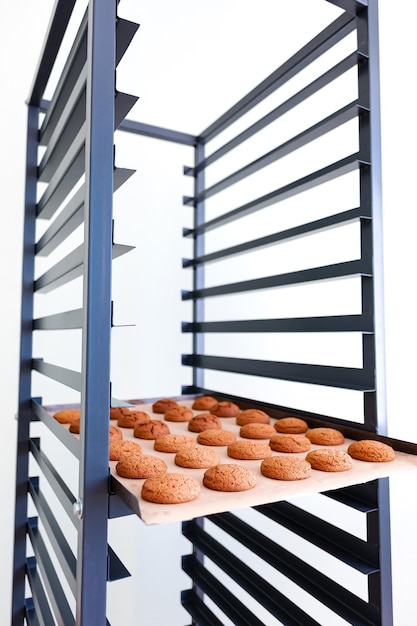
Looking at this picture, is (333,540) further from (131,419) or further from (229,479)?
(131,419)

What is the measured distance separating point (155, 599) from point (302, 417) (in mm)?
1624

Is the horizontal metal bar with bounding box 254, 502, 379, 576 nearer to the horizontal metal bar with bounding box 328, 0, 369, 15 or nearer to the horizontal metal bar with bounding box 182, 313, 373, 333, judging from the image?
the horizontal metal bar with bounding box 182, 313, 373, 333

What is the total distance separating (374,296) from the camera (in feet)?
4.36

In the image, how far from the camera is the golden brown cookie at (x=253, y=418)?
5.23ft

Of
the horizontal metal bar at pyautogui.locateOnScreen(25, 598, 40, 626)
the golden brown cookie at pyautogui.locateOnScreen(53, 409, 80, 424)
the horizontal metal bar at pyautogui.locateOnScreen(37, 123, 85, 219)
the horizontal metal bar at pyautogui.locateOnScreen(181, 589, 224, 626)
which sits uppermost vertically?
the horizontal metal bar at pyautogui.locateOnScreen(37, 123, 85, 219)

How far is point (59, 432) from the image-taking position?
124 centimetres

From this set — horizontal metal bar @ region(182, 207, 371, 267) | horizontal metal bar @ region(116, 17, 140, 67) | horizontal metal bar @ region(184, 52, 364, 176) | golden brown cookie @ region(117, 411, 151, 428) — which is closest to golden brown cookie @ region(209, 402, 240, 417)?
golden brown cookie @ region(117, 411, 151, 428)

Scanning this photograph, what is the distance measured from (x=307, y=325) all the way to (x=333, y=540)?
25.4 inches

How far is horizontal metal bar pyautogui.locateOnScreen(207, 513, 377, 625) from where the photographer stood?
1220 mm

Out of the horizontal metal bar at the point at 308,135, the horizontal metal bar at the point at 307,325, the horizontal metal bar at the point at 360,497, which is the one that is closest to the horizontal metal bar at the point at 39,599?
the horizontal metal bar at the point at 360,497

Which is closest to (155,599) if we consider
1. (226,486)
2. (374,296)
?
Result: (226,486)

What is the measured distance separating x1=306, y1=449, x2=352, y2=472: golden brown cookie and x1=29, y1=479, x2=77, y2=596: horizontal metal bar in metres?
0.60

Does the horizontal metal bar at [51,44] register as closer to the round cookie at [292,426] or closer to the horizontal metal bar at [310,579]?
the round cookie at [292,426]

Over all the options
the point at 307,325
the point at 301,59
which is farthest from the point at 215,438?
the point at 301,59
